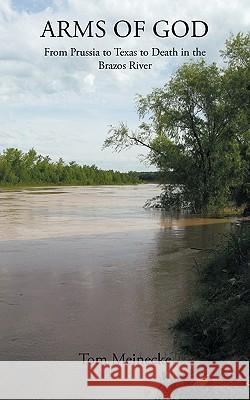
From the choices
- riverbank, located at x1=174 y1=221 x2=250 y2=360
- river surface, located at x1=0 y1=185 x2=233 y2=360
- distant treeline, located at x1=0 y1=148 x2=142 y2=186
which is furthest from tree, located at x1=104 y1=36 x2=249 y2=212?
distant treeline, located at x1=0 y1=148 x2=142 y2=186

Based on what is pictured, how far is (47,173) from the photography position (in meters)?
91.5

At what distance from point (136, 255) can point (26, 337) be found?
21.0ft

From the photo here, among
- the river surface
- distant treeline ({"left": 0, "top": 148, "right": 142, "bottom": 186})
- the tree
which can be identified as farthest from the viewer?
distant treeline ({"left": 0, "top": 148, "right": 142, "bottom": 186})

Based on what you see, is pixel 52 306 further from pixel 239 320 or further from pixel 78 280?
pixel 239 320

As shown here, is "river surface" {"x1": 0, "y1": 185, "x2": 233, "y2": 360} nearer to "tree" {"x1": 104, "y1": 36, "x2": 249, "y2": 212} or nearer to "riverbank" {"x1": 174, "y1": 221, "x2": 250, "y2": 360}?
"riverbank" {"x1": 174, "y1": 221, "x2": 250, "y2": 360}

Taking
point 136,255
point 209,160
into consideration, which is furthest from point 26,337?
point 209,160

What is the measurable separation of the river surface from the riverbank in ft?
0.77

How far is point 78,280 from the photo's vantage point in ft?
30.3

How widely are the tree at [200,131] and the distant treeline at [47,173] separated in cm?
5860

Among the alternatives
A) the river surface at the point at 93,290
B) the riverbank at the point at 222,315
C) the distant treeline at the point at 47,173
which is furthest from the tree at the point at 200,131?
the distant treeline at the point at 47,173

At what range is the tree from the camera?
24469mm

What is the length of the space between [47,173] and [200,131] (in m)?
68.5

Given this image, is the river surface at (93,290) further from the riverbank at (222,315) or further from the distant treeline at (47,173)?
the distant treeline at (47,173)

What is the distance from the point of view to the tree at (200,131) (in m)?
24.5
